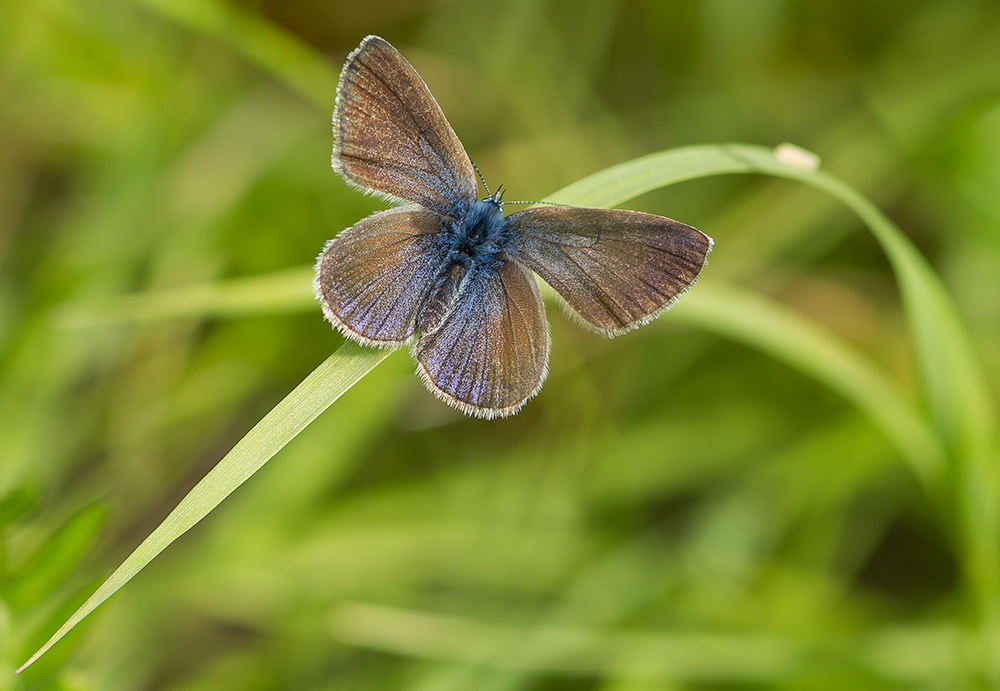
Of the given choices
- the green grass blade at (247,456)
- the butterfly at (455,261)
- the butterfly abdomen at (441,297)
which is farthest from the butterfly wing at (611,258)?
the green grass blade at (247,456)

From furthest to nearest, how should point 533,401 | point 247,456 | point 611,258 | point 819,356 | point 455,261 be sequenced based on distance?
point 533,401, point 819,356, point 455,261, point 611,258, point 247,456

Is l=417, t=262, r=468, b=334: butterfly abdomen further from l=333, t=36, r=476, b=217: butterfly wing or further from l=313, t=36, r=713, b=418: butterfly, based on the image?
l=333, t=36, r=476, b=217: butterfly wing

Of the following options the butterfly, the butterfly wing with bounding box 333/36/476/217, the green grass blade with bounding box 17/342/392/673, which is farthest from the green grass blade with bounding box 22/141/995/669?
the butterfly wing with bounding box 333/36/476/217

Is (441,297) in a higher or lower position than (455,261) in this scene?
lower

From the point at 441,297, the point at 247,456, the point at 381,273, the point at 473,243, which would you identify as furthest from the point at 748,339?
the point at 247,456

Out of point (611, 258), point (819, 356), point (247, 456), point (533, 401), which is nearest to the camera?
point (247, 456)

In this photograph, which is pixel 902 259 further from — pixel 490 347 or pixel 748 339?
pixel 490 347
